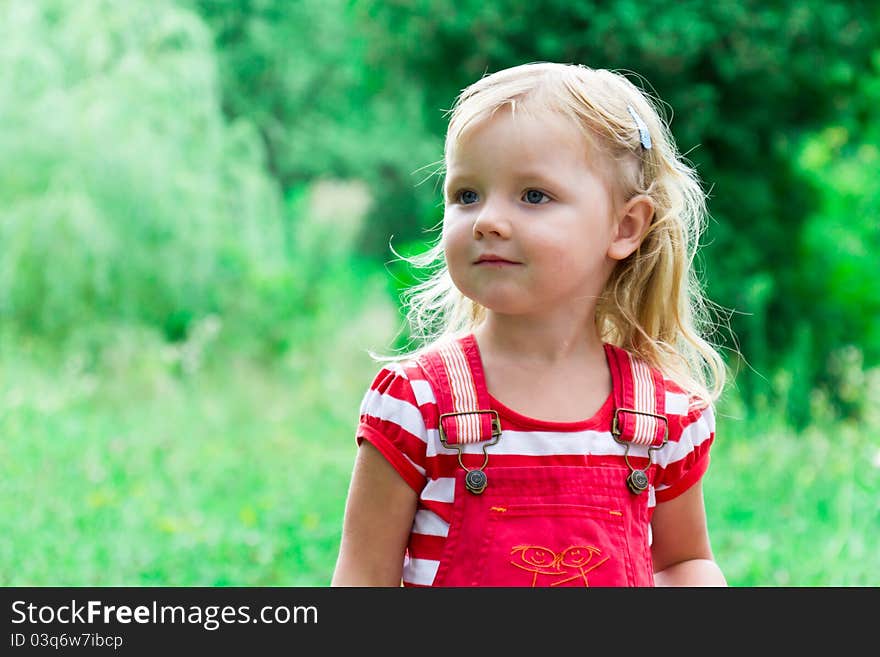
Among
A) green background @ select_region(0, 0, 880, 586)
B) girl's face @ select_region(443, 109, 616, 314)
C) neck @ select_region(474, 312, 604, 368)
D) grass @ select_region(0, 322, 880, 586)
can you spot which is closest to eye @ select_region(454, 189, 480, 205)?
girl's face @ select_region(443, 109, 616, 314)

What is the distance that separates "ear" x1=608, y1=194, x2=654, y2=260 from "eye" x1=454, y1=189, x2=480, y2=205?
21cm

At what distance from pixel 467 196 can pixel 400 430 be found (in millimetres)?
304

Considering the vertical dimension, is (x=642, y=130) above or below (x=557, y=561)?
above

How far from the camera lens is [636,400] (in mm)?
1524

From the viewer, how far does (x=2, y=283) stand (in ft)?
19.1

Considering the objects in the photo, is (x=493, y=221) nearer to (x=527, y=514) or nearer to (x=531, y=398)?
(x=531, y=398)

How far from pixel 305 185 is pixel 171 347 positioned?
2464mm

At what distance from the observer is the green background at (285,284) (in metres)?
4.00

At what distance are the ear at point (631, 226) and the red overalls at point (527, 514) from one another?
9.5 inches

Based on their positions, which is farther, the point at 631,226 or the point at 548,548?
the point at 631,226

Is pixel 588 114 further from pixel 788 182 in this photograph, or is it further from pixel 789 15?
pixel 788 182

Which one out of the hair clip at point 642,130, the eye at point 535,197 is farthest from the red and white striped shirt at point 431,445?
the hair clip at point 642,130

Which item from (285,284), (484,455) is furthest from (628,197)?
(285,284)
